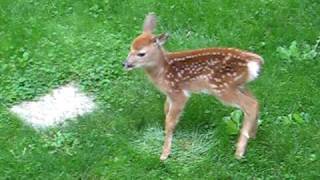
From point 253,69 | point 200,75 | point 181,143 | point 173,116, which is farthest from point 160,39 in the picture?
point 181,143

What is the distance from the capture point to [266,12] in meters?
7.93

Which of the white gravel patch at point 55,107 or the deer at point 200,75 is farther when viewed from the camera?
the white gravel patch at point 55,107

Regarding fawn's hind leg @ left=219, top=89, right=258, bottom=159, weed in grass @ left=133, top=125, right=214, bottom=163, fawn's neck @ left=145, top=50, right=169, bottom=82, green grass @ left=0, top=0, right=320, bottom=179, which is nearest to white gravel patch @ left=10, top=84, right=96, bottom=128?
green grass @ left=0, top=0, right=320, bottom=179

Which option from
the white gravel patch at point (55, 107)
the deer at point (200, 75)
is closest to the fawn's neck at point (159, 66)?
the deer at point (200, 75)

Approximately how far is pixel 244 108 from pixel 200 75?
37 centimetres

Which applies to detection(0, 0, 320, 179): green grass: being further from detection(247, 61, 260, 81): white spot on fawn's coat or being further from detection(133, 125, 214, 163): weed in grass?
detection(247, 61, 260, 81): white spot on fawn's coat

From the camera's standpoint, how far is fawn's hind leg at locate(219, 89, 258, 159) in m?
6.19

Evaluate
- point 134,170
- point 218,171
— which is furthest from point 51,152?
point 218,171

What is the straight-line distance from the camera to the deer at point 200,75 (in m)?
6.15

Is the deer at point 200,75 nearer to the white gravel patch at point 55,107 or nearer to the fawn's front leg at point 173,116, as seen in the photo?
the fawn's front leg at point 173,116

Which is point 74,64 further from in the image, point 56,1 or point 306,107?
point 306,107

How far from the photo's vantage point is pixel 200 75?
20.4 feet

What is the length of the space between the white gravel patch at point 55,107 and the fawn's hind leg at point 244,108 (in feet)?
3.92

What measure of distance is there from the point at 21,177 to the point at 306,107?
2140mm
